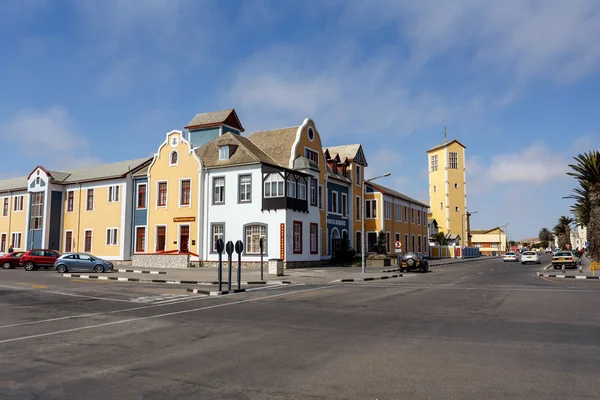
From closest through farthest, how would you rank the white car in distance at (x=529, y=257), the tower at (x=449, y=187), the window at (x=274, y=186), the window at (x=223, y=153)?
1. the window at (x=274, y=186)
2. the window at (x=223, y=153)
3. the white car in distance at (x=529, y=257)
4. the tower at (x=449, y=187)

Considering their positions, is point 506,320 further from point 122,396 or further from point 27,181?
point 27,181

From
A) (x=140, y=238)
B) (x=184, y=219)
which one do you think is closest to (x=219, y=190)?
(x=184, y=219)

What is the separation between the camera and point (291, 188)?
3812 centimetres

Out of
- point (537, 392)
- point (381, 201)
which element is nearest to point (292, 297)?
point (537, 392)

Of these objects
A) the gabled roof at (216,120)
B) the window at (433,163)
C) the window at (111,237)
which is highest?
the window at (433,163)

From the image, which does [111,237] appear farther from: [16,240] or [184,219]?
[16,240]

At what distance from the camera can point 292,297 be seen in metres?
17.2

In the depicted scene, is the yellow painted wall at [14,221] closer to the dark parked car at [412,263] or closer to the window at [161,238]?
the window at [161,238]

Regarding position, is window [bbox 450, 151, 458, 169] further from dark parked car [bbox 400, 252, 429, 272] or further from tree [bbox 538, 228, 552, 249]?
tree [bbox 538, 228, 552, 249]

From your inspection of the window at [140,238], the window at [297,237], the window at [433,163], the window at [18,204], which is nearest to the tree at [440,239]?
the window at [433,163]

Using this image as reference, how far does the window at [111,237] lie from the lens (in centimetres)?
4509

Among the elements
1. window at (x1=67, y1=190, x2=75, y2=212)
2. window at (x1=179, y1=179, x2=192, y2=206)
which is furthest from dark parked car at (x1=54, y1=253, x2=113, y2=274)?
window at (x1=67, y1=190, x2=75, y2=212)

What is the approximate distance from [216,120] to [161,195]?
933 cm

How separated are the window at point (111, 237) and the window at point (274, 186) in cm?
1716
